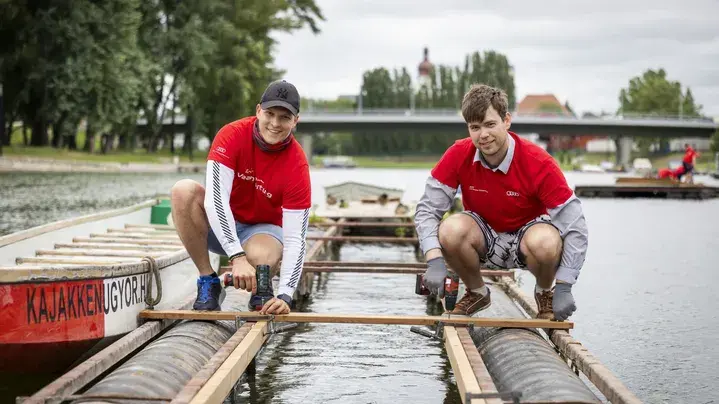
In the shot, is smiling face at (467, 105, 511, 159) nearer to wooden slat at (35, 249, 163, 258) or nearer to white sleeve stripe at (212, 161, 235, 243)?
white sleeve stripe at (212, 161, 235, 243)

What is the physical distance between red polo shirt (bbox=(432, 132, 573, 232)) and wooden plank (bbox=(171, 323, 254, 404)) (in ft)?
5.25

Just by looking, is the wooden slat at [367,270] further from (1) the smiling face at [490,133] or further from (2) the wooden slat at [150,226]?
(2) the wooden slat at [150,226]

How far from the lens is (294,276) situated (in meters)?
5.98

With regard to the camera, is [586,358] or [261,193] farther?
[261,193]

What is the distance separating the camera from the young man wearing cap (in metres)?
5.91

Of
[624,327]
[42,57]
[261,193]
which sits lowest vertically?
[624,327]

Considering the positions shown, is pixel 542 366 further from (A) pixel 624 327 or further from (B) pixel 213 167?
(A) pixel 624 327

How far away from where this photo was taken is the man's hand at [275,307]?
588 cm

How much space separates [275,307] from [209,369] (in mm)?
1051

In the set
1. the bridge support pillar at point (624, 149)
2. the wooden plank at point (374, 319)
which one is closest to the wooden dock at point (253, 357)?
the wooden plank at point (374, 319)

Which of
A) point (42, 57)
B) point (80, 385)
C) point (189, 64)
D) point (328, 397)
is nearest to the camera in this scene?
point (80, 385)

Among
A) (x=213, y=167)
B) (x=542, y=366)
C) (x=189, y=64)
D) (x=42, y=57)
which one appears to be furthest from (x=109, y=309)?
(x=189, y=64)

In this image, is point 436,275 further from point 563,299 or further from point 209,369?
point 209,369

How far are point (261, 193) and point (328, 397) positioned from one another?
160 cm
